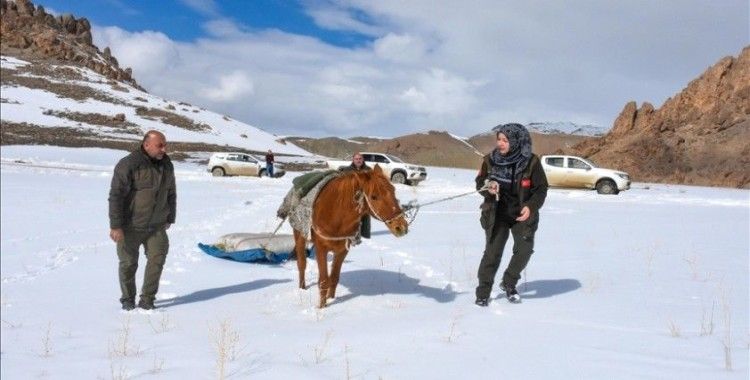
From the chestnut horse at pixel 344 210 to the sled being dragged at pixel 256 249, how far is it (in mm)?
2866

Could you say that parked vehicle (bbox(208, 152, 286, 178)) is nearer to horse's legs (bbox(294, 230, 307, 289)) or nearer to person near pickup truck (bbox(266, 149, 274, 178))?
person near pickup truck (bbox(266, 149, 274, 178))

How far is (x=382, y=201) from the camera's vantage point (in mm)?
5621

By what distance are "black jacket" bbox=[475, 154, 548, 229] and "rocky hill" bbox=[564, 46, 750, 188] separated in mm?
39549

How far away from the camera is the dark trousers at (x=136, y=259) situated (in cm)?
611

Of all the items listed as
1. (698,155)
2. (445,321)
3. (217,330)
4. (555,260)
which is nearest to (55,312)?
(217,330)

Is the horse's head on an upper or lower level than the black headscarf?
lower

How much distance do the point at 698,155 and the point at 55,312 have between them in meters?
47.9

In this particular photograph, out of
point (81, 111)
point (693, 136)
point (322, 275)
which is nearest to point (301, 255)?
point (322, 275)

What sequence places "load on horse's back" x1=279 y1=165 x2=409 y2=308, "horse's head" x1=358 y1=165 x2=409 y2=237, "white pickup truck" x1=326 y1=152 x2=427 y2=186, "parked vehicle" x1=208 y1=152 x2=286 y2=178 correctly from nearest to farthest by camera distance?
"horse's head" x1=358 y1=165 x2=409 y2=237 → "load on horse's back" x1=279 y1=165 x2=409 y2=308 → "white pickup truck" x1=326 y1=152 x2=427 y2=186 → "parked vehicle" x1=208 y1=152 x2=286 y2=178

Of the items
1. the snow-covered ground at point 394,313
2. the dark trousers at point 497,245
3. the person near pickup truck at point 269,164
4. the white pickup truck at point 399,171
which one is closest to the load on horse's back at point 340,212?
the snow-covered ground at point 394,313

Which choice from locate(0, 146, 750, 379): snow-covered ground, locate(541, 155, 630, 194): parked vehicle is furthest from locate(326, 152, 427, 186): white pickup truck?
locate(0, 146, 750, 379): snow-covered ground

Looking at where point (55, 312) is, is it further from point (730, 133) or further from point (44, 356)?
point (730, 133)

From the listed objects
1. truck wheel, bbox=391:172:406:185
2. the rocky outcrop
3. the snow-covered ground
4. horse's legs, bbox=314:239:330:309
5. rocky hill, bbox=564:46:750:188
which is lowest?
the snow-covered ground

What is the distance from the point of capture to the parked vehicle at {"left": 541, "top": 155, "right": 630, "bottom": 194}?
26.3 meters
